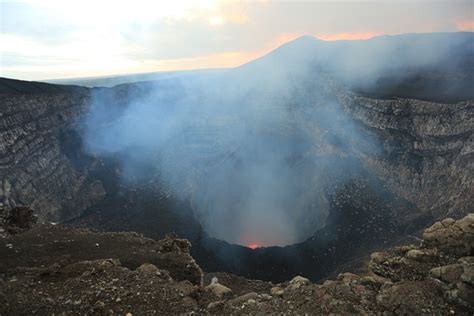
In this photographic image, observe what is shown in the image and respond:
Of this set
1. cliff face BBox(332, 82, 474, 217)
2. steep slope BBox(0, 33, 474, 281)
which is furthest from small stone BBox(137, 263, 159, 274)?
cliff face BBox(332, 82, 474, 217)

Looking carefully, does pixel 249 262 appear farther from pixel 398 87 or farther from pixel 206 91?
pixel 206 91

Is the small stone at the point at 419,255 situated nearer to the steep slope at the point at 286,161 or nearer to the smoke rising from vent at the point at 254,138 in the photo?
the steep slope at the point at 286,161

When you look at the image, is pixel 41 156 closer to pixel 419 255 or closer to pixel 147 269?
pixel 147 269

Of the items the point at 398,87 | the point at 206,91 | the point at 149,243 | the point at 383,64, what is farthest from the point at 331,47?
the point at 149,243

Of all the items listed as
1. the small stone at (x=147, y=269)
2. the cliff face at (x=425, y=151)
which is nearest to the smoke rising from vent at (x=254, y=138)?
the cliff face at (x=425, y=151)

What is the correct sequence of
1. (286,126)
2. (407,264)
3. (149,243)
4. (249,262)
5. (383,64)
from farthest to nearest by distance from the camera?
1. (383,64)
2. (286,126)
3. (249,262)
4. (149,243)
5. (407,264)

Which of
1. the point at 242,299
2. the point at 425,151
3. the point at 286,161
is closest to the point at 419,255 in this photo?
the point at 242,299

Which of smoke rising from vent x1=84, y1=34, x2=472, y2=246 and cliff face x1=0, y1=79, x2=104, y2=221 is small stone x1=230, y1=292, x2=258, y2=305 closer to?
cliff face x1=0, y1=79, x2=104, y2=221
